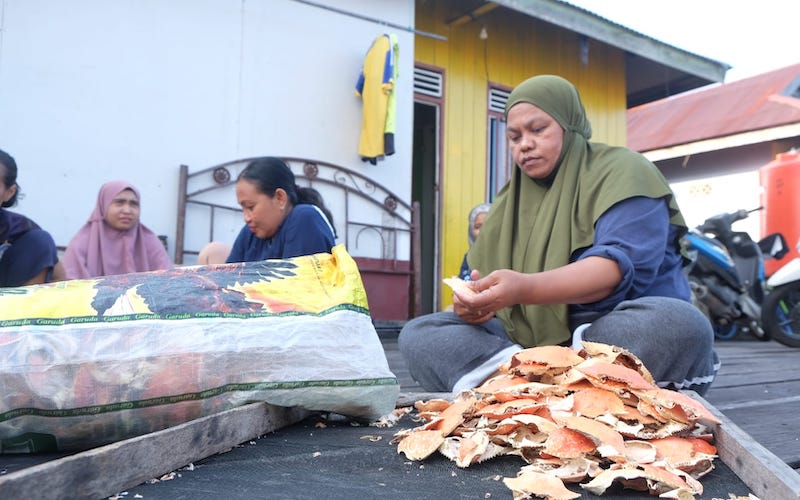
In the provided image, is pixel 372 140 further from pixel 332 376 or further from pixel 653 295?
pixel 332 376

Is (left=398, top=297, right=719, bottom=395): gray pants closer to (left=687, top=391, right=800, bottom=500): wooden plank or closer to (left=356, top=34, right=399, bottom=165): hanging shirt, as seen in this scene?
(left=687, top=391, right=800, bottom=500): wooden plank

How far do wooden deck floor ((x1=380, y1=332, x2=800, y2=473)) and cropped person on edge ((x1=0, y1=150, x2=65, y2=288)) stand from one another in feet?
4.96

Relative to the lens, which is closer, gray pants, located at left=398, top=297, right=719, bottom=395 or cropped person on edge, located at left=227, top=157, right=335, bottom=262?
gray pants, located at left=398, top=297, right=719, bottom=395

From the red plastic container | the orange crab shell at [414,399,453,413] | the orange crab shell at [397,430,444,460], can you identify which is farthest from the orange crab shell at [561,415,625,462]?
the red plastic container

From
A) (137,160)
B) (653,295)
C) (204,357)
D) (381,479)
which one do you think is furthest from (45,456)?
(137,160)

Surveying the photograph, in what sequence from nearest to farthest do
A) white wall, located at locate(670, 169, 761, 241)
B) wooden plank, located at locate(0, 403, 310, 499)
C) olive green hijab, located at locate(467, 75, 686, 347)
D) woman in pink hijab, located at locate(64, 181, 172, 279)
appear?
wooden plank, located at locate(0, 403, 310, 499) → olive green hijab, located at locate(467, 75, 686, 347) → woman in pink hijab, located at locate(64, 181, 172, 279) → white wall, located at locate(670, 169, 761, 241)

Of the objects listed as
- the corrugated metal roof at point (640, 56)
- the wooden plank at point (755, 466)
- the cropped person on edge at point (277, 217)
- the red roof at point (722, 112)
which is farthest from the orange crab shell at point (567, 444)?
the red roof at point (722, 112)

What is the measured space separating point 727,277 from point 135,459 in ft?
18.3

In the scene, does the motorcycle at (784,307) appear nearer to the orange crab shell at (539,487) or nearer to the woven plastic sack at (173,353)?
the woven plastic sack at (173,353)

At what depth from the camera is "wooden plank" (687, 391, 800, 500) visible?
89 cm

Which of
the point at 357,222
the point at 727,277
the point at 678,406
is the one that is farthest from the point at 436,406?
the point at 727,277

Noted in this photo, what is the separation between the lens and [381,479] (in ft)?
3.54

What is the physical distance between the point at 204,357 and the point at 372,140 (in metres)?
3.72

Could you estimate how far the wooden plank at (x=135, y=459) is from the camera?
2.64 ft
